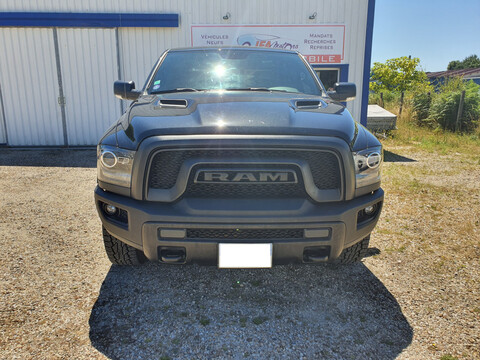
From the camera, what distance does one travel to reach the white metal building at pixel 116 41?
29.7ft

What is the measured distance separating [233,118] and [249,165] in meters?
0.34

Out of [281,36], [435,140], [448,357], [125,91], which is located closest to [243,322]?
[448,357]

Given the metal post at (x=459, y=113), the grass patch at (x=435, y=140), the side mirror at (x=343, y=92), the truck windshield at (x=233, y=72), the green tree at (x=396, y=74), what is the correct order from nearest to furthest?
the truck windshield at (x=233, y=72), the side mirror at (x=343, y=92), the grass patch at (x=435, y=140), the metal post at (x=459, y=113), the green tree at (x=396, y=74)

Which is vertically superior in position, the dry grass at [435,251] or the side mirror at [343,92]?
the side mirror at [343,92]

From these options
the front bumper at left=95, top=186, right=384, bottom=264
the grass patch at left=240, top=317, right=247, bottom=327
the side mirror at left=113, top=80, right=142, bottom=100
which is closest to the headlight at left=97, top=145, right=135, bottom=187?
the front bumper at left=95, top=186, right=384, bottom=264

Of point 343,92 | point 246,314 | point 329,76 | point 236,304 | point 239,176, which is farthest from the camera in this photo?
point 329,76

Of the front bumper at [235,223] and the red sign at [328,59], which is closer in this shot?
the front bumper at [235,223]

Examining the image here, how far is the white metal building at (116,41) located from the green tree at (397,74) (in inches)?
1345

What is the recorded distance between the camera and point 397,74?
41.6 meters

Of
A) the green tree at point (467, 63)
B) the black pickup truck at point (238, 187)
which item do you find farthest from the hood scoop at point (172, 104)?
the green tree at point (467, 63)

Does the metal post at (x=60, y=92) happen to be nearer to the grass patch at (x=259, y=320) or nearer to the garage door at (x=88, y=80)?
the garage door at (x=88, y=80)

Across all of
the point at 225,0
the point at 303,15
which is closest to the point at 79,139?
the point at 225,0

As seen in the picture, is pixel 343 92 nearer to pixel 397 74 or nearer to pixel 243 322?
pixel 243 322

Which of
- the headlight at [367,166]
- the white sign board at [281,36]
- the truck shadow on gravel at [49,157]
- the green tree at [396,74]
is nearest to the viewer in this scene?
the headlight at [367,166]
